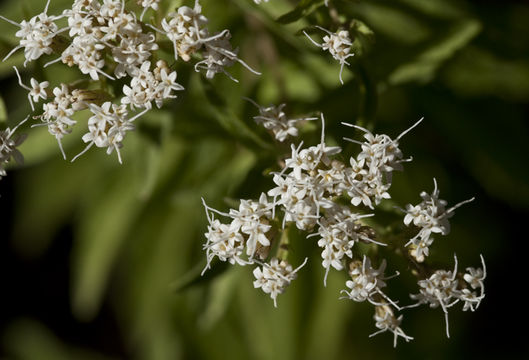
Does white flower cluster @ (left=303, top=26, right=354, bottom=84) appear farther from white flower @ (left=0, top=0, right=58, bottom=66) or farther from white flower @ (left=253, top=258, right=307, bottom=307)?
white flower @ (left=0, top=0, right=58, bottom=66)

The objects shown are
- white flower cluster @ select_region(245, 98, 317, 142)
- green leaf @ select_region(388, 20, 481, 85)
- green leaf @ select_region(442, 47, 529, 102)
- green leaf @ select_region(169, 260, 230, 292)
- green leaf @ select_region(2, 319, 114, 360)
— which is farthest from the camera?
green leaf @ select_region(2, 319, 114, 360)

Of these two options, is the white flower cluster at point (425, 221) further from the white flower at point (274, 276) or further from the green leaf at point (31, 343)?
the green leaf at point (31, 343)

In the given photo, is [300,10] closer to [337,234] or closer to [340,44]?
[340,44]

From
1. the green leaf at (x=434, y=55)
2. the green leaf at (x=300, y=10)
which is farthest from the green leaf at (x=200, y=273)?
the green leaf at (x=434, y=55)

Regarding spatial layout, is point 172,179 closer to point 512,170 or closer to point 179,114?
point 179,114

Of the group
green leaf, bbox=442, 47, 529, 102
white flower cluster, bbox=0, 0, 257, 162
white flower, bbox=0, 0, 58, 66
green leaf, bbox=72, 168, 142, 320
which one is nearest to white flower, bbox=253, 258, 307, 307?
white flower cluster, bbox=0, 0, 257, 162

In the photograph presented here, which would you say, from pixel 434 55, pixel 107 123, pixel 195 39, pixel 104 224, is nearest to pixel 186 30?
pixel 195 39
